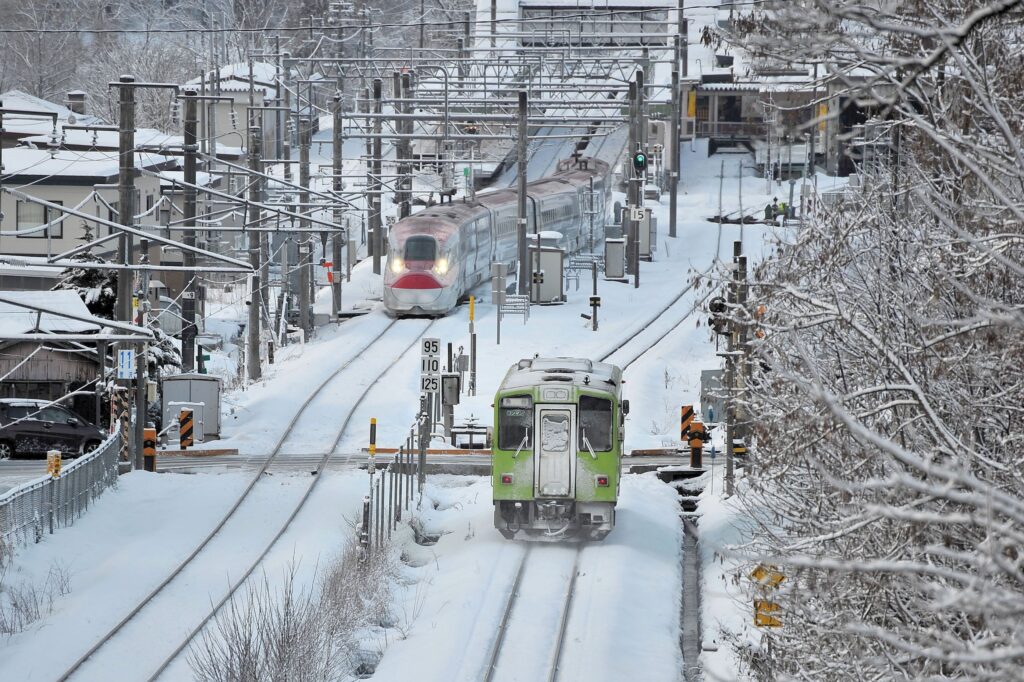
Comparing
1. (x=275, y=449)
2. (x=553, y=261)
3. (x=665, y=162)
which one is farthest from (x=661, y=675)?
(x=665, y=162)

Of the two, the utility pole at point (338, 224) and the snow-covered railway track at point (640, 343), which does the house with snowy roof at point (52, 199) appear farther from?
the snow-covered railway track at point (640, 343)

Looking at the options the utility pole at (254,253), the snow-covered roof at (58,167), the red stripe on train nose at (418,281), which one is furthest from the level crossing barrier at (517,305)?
the snow-covered roof at (58,167)

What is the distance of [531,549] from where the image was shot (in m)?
22.4

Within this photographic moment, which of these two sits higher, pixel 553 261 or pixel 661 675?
pixel 553 261

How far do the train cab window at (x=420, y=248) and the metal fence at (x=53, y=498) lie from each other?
16.8 metres

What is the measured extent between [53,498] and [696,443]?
1171 centimetres

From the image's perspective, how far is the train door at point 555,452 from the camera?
71.8 feet

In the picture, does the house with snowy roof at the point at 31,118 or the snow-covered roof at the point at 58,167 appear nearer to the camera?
the snow-covered roof at the point at 58,167

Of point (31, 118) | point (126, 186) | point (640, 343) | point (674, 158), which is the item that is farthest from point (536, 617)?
point (674, 158)

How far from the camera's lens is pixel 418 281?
4216cm

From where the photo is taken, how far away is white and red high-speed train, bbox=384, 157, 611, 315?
4178 centimetres

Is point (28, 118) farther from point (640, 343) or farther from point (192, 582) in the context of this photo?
point (192, 582)

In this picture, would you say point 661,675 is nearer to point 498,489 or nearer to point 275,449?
point 498,489

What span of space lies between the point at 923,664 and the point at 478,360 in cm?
2807
